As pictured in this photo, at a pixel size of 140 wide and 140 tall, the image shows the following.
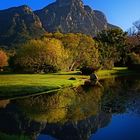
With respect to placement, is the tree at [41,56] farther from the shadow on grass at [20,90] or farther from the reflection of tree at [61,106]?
the reflection of tree at [61,106]

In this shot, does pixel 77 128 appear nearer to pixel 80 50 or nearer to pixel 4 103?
pixel 4 103

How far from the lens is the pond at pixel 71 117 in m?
21.4

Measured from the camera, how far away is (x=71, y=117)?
2689 cm

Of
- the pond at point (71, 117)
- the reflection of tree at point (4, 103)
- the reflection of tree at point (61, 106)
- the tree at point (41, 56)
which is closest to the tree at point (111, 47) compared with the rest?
the tree at point (41, 56)

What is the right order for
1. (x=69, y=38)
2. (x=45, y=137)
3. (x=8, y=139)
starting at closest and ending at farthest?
1. (x=8, y=139)
2. (x=45, y=137)
3. (x=69, y=38)

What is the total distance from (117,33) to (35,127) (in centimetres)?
9595

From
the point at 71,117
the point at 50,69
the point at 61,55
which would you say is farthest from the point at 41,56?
the point at 71,117

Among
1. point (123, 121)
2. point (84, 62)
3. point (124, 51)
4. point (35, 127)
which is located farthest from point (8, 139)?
point (124, 51)

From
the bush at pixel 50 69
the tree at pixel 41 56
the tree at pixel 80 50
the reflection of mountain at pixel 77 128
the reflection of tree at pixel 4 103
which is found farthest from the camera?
the tree at pixel 80 50

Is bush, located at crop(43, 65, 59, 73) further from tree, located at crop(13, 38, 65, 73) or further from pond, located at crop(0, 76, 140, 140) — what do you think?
pond, located at crop(0, 76, 140, 140)

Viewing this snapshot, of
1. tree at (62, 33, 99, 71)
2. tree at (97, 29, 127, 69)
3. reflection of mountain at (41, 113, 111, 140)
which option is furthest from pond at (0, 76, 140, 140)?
tree at (97, 29, 127, 69)

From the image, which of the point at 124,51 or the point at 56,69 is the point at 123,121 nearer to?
the point at 56,69

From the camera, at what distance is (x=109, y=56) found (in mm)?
99250

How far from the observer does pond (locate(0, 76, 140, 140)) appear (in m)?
21.4
